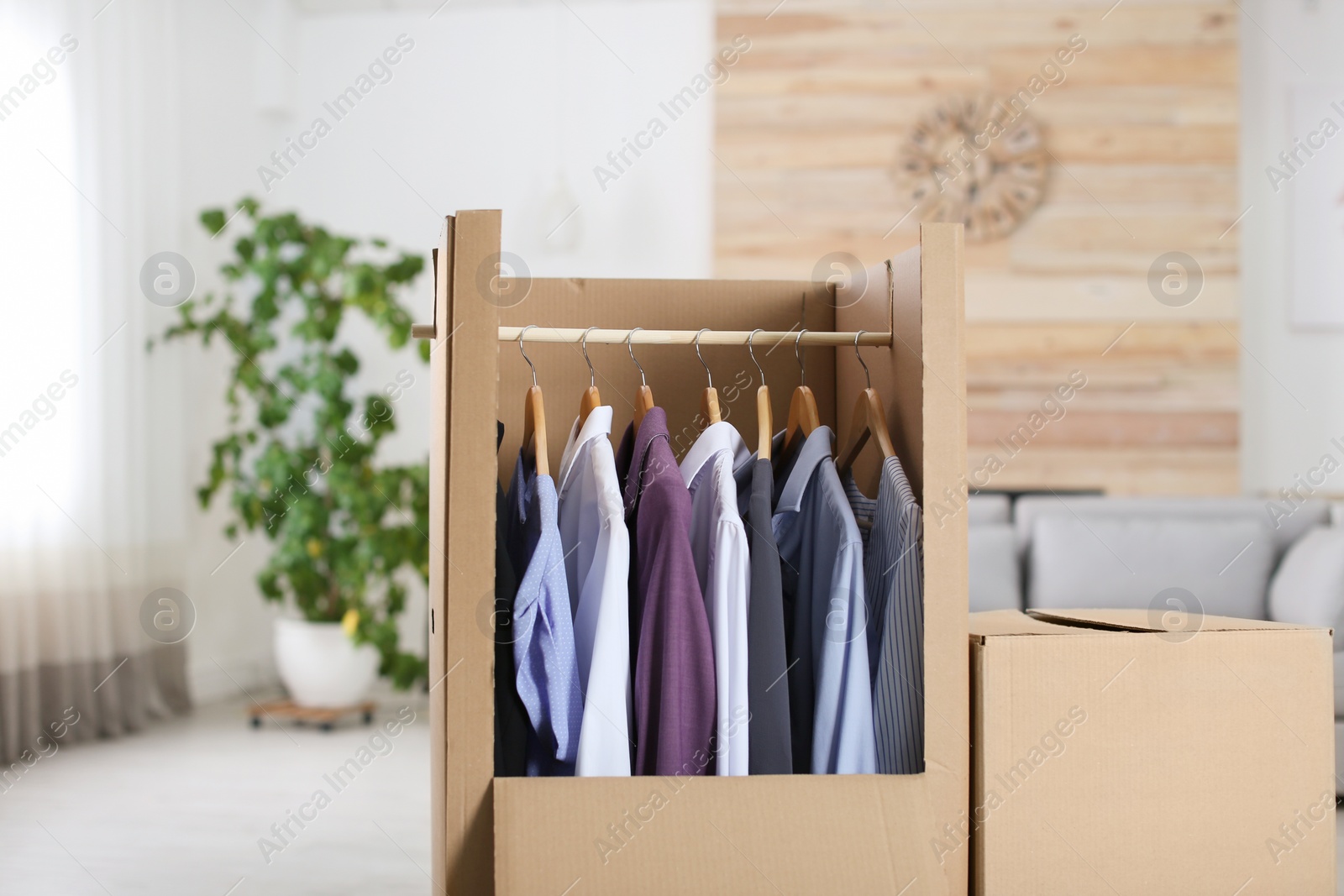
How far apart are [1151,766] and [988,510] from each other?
202 cm

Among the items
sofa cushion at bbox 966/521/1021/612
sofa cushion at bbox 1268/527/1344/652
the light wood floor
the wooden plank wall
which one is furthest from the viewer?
the wooden plank wall

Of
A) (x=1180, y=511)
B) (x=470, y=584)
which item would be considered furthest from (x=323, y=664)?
(x=1180, y=511)

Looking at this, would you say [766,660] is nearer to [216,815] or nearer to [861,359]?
[861,359]

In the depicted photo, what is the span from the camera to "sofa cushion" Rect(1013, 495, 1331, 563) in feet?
9.66

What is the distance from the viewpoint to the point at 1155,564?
2.86 meters

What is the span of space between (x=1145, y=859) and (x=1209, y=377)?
3058mm

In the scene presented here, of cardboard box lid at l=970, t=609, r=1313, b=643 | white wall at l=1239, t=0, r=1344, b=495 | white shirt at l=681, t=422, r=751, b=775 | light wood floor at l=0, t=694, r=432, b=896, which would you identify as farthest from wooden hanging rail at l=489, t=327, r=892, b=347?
white wall at l=1239, t=0, r=1344, b=495

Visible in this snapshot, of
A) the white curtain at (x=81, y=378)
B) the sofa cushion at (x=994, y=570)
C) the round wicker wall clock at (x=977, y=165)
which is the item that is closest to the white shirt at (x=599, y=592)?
the sofa cushion at (x=994, y=570)

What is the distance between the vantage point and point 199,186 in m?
3.65

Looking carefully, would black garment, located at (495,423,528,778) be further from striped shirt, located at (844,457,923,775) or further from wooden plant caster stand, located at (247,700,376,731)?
wooden plant caster stand, located at (247,700,376,731)

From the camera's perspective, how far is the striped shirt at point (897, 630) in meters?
1.23

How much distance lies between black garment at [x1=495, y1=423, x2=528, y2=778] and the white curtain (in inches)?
86.4

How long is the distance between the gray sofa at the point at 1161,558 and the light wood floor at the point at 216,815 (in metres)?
1.67

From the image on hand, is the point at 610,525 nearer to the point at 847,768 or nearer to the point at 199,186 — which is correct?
the point at 847,768
